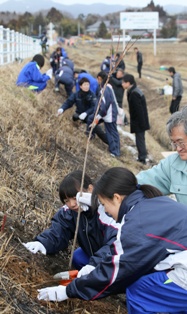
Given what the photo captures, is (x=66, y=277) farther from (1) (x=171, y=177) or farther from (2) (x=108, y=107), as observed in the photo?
(2) (x=108, y=107)

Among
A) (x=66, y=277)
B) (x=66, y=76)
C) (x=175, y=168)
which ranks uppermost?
(x=66, y=76)

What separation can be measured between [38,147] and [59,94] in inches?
301

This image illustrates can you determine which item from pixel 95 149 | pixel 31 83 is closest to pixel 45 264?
pixel 95 149

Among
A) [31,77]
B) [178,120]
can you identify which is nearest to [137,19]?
[31,77]

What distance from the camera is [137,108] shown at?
29.2 feet

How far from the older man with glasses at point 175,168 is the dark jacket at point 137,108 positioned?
18.0 feet

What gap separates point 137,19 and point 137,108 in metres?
36.3

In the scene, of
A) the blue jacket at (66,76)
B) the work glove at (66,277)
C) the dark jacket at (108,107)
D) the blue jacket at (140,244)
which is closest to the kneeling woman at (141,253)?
the blue jacket at (140,244)

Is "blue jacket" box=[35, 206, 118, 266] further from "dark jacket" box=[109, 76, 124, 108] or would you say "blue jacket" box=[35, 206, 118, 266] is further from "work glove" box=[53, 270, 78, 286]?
"dark jacket" box=[109, 76, 124, 108]

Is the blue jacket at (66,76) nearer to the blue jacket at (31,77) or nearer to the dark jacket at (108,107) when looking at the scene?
the blue jacket at (31,77)

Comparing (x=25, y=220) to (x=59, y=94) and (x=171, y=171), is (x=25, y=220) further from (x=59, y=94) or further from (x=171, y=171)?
(x=59, y=94)

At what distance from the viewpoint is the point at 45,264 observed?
3.33 meters

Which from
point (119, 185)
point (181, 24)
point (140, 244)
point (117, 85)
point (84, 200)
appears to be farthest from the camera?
point (181, 24)

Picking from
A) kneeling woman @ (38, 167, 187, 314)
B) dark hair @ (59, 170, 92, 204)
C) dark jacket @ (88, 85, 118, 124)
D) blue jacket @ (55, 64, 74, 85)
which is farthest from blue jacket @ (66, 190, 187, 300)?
blue jacket @ (55, 64, 74, 85)
